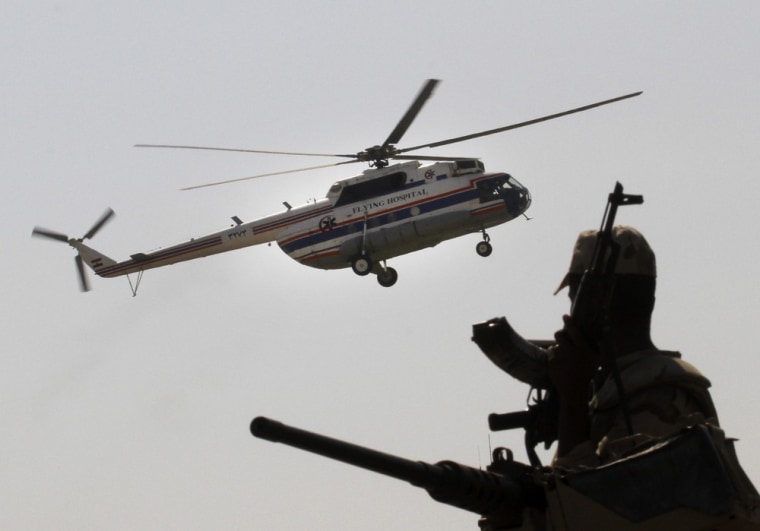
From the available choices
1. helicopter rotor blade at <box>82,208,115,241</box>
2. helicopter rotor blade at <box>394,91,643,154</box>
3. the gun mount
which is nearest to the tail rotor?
helicopter rotor blade at <box>82,208,115,241</box>

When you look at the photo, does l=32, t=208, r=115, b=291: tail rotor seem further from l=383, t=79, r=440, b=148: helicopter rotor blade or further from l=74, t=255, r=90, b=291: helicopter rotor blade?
l=383, t=79, r=440, b=148: helicopter rotor blade

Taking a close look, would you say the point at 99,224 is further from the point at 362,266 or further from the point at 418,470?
the point at 418,470

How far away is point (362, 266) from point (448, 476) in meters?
33.4

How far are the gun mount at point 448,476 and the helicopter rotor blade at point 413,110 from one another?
32.3m

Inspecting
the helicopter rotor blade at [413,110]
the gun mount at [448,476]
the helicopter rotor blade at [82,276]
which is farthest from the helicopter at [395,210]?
the gun mount at [448,476]

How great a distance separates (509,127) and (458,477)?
32340mm

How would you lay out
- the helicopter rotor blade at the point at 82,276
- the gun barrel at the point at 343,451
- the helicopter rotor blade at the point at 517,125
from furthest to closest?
1. the helicopter rotor blade at the point at 82,276
2. the helicopter rotor blade at the point at 517,125
3. the gun barrel at the point at 343,451

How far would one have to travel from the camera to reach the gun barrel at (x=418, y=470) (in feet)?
16.1

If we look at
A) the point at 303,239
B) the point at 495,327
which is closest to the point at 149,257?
the point at 303,239

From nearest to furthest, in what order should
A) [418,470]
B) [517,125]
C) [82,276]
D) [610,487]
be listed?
[418,470]
[610,487]
[517,125]
[82,276]

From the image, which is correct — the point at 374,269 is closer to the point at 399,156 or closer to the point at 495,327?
the point at 399,156

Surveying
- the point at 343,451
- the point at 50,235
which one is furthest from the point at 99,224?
the point at 343,451

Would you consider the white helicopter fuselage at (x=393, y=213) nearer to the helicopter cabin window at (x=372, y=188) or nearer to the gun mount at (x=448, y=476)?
the helicopter cabin window at (x=372, y=188)

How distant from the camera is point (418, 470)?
4965mm
